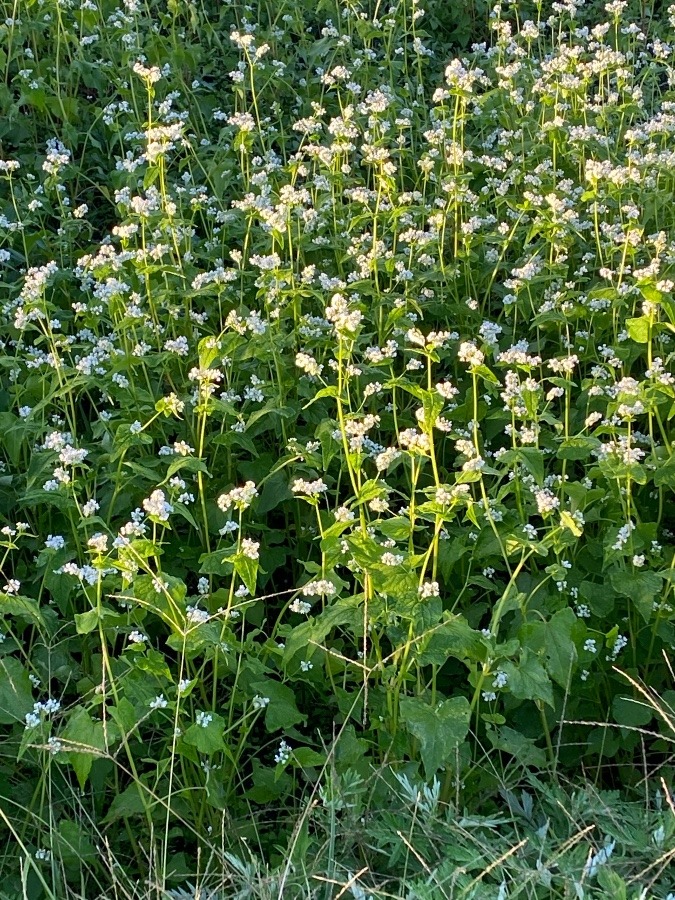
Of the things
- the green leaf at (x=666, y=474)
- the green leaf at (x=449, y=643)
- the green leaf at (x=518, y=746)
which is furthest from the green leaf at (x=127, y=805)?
the green leaf at (x=666, y=474)

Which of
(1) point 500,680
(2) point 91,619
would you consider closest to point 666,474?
(1) point 500,680

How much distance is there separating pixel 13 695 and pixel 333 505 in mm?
1211

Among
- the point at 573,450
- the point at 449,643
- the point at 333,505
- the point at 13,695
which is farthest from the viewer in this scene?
the point at 333,505

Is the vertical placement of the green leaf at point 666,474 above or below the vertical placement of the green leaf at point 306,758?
above

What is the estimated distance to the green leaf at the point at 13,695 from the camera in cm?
259

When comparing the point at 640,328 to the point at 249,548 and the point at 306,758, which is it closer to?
the point at 249,548

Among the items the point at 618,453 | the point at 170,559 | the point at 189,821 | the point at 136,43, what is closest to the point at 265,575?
the point at 170,559

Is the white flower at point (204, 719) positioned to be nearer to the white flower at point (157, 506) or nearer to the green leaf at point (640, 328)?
the white flower at point (157, 506)

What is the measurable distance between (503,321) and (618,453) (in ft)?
4.47

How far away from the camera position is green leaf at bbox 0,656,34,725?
259 centimetres

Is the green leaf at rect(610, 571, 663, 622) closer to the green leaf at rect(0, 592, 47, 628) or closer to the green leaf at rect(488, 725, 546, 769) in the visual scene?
the green leaf at rect(488, 725, 546, 769)

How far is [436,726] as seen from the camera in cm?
235

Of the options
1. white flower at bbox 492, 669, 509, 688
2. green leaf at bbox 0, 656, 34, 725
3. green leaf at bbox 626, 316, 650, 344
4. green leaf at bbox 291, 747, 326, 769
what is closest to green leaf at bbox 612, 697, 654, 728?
white flower at bbox 492, 669, 509, 688

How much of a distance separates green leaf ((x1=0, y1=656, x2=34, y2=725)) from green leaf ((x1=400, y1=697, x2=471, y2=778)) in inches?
34.4
